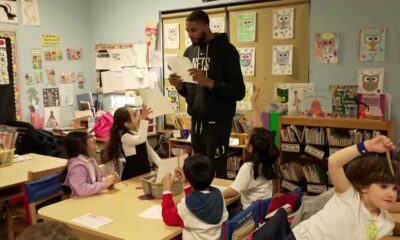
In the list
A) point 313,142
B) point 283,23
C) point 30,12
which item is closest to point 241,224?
point 313,142

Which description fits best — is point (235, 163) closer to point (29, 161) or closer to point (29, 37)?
point (29, 161)

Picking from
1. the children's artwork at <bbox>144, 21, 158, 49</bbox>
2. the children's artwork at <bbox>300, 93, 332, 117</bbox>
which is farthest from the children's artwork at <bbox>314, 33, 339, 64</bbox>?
the children's artwork at <bbox>144, 21, 158, 49</bbox>

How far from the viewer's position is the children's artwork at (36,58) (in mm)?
4812

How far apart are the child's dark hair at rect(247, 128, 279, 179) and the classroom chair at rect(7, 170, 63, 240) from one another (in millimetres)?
1281

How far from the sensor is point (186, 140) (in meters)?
4.54

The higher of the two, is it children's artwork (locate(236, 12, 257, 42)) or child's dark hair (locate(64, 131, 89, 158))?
children's artwork (locate(236, 12, 257, 42))

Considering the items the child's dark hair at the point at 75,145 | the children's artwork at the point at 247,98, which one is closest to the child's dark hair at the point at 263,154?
the child's dark hair at the point at 75,145

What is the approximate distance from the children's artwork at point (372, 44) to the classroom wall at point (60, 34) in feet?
11.8

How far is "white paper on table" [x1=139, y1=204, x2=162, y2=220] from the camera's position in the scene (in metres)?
1.99

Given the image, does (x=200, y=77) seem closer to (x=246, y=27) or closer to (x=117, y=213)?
(x=117, y=213)

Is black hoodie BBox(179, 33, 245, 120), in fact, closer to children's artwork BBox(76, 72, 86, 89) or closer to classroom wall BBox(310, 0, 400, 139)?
classroom wall BBox(310, 0, 400, 139)

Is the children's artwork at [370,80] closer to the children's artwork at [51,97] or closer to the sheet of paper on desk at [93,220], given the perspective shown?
the sheet of paper on desk at [93,220]

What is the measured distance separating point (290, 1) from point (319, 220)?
2.89m

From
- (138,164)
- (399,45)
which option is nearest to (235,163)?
(138,164)
